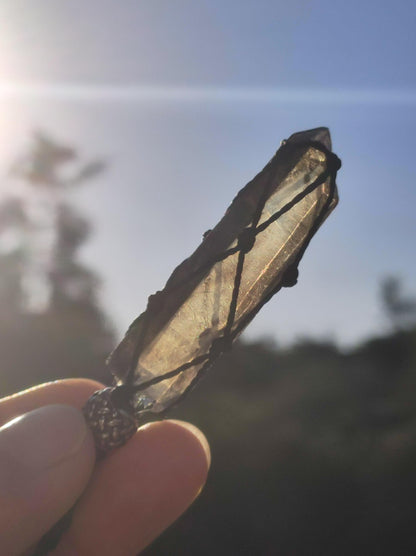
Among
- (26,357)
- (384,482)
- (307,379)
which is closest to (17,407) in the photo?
(384,482)

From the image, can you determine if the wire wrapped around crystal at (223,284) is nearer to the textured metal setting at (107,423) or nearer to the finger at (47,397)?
the textured metal setting at (107,423)

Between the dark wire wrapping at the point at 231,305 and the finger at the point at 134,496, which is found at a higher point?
the dark wire wrapping at the point at 231,305

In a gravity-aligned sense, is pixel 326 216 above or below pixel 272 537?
above

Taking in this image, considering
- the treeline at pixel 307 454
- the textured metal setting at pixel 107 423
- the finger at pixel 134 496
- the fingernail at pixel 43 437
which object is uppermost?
the fingernail at pixel 43 437

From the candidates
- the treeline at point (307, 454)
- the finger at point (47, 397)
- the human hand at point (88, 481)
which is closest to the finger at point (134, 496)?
the human hand at point (88, 481)

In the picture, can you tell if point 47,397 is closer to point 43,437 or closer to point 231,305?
point 43,437

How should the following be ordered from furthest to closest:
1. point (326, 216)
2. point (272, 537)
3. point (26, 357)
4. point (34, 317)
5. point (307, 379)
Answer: point (34, 317) → point (26, 357) → point (307, 379) → point (272, 537) → point (326, 216)

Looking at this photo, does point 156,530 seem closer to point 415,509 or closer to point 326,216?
point 326,216

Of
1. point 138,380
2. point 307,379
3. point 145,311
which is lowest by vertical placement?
point 307,379
